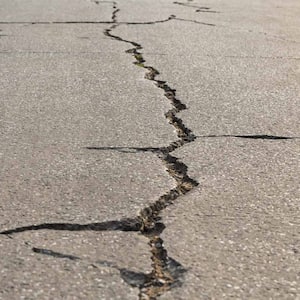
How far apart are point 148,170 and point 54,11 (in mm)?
6822

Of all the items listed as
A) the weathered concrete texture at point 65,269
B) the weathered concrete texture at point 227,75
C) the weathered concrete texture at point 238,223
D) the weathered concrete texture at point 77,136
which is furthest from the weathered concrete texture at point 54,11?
the weathered concrete texture at point 65,269

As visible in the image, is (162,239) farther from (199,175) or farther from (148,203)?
(199,175)

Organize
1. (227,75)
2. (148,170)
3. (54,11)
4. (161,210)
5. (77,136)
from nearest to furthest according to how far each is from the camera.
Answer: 1. (161,210)
2. (148,170)
3. (77,136)
4. (227,75)
5. (54,11)

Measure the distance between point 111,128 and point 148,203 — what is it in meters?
1.29

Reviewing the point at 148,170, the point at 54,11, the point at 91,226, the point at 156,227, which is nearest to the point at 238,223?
the point at 156,227

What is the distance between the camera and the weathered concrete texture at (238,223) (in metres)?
2.51

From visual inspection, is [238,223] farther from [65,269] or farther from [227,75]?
[227,75]

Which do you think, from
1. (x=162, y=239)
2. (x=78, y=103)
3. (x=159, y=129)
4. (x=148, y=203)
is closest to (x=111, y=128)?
(x=159, y=129)

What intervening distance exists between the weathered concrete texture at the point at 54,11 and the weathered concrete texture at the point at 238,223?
18.6 ft

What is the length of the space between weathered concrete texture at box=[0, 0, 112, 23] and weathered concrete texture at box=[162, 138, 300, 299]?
5671mm

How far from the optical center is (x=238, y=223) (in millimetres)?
2998

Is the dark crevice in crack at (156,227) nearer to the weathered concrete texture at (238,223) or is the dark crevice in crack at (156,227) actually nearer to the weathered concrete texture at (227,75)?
the weathered concrete texture at (238,223)

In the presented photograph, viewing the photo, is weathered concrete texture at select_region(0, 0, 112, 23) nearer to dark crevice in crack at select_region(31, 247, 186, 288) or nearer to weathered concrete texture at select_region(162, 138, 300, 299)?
weathered concrete texture at select_region(162, 138, 300, 299)

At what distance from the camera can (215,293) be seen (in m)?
2.44
